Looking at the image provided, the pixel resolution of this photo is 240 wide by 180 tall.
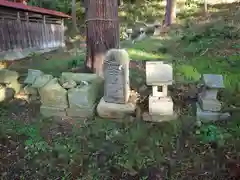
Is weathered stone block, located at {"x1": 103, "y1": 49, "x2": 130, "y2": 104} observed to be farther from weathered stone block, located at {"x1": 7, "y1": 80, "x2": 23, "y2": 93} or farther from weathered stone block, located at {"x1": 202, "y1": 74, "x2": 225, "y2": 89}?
weathered stone block, located at {"x1": 7, "y1": 80, "x2": 23, "y2": 93}

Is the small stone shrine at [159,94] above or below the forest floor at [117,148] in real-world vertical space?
above

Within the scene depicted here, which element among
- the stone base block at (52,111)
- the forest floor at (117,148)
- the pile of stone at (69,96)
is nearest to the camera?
the forest floor at (117,148)

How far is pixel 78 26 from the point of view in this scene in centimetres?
2038

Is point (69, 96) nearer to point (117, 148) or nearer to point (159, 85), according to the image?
point (117, 148)

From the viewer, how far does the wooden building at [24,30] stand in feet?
31.2

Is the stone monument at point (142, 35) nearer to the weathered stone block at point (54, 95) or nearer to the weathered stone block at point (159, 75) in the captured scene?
the weathered stone block at point (159, 75)

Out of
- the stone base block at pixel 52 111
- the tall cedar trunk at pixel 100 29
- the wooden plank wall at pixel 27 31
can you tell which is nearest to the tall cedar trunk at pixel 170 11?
the wooden plank wall at pixel 27 31

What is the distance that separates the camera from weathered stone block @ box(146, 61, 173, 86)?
3.83 metres

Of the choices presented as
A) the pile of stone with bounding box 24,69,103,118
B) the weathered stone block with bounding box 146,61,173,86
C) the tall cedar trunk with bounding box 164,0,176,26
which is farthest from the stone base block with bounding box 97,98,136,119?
the tall cedar trunk with bounding box 164,0,176,26

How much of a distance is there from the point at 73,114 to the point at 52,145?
0.82m

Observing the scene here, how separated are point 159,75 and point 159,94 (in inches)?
15.3

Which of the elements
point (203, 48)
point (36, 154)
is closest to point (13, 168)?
point (36, 154)

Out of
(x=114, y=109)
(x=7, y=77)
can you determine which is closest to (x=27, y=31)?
(x=7, y=77)

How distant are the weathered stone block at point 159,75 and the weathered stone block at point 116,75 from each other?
46cm
